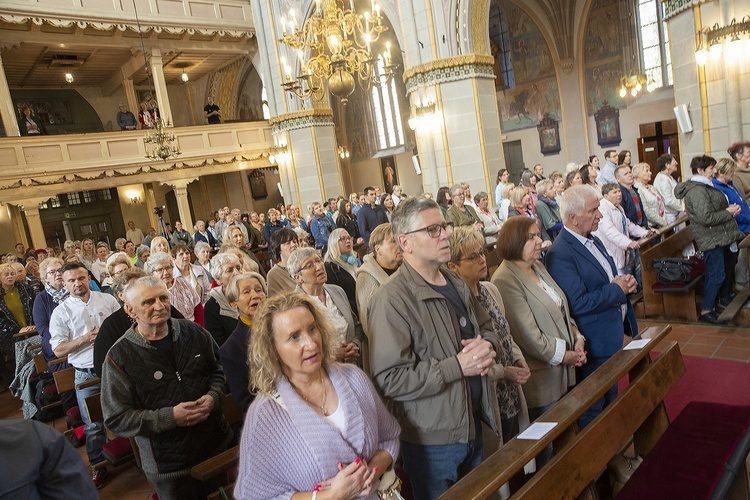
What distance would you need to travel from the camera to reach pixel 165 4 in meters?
14.0

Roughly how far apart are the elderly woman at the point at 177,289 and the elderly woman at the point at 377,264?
174cm

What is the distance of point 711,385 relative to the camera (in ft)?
12.0

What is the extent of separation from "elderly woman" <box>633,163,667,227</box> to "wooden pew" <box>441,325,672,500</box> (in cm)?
379

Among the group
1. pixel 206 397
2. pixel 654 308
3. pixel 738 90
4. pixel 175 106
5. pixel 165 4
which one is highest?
pixel 165 4

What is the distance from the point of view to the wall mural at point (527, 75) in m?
16.3

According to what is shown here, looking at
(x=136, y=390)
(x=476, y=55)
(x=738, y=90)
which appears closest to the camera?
(x=136, y=390)

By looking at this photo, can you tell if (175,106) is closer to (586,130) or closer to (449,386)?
(586,130)

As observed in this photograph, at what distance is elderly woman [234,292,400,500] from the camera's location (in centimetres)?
166

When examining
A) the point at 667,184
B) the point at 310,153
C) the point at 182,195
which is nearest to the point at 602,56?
the point at 310,153

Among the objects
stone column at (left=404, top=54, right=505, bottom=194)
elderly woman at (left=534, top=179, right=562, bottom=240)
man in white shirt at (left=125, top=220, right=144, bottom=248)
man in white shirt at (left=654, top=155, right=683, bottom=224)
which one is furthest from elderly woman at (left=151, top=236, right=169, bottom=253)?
man in white shirt at (left=125, top=220, right=144, bottom=248)

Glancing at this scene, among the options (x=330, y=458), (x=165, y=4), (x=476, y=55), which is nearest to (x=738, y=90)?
(x=476, y=55)

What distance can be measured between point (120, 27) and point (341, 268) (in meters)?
13.0

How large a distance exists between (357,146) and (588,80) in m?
9.20

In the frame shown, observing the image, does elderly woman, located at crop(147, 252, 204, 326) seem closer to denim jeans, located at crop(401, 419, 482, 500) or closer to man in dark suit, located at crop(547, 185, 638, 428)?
denim jeans, located at crop(401, 419, 482, 500)
